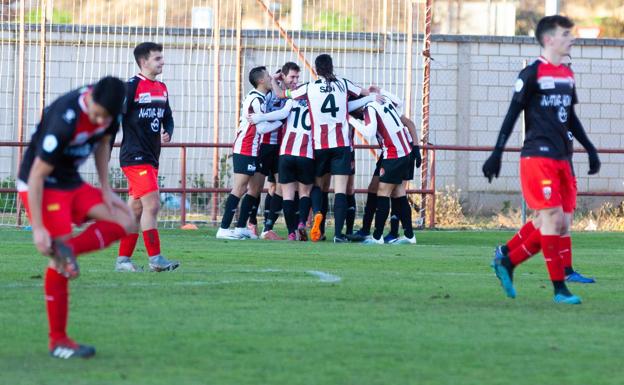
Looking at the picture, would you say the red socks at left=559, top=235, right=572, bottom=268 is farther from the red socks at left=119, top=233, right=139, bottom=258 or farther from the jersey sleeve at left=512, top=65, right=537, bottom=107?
the red socks at left=119, top=233, right=139, bottom=258

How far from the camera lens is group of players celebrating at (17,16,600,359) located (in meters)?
6.64

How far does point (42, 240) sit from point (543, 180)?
12.5ft

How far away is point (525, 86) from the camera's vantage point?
29.6 ft

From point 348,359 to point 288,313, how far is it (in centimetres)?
174

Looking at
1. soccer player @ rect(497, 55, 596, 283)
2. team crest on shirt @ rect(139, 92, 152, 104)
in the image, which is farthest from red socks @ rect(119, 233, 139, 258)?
soccer player @ rect(497, 55, 596, 283)

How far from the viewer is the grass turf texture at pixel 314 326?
244 inches

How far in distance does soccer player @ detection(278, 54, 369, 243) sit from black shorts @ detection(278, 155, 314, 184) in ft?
0.48

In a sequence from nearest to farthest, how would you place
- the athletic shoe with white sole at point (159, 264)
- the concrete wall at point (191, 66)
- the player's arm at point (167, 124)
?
1. the athletic shoe with white sole at point (159, 264)
2. the player's arm at point (167, 124)
3. the concrete wall at point (191, 66)

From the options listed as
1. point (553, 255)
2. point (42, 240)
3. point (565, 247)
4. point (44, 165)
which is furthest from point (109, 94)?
point (565, 247)

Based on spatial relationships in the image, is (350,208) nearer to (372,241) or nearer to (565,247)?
(372,241)


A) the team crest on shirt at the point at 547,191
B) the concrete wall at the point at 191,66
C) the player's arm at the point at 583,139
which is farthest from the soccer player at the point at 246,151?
the team crest on shirt at the point at 547,191

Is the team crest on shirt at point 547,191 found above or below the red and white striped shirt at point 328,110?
below

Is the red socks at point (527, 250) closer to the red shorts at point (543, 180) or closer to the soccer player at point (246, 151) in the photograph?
the red shorts at point (543, 180)

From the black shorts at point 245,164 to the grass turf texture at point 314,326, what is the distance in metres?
4.10
